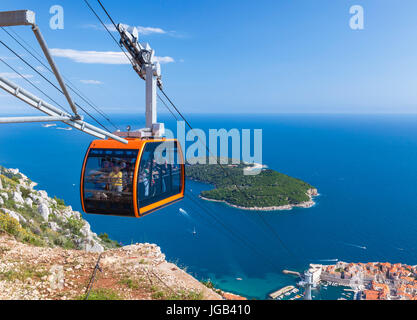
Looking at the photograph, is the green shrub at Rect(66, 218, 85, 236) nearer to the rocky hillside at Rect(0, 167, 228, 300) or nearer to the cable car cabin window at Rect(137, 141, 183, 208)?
the rocky hillside at Rect(0, 167, 228, 300)

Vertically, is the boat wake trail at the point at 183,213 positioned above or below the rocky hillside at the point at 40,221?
below

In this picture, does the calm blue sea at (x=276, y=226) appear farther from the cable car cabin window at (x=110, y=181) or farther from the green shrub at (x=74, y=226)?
the cable car cabin window at (x=110, y=181)

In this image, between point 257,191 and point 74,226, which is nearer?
point 74,226

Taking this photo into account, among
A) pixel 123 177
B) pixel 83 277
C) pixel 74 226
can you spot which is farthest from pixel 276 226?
pixel 123 177

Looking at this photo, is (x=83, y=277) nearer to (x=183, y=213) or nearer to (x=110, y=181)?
(x=110, y=181)

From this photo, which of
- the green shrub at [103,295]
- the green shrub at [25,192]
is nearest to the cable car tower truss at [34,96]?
the green shrub at [103,295]
